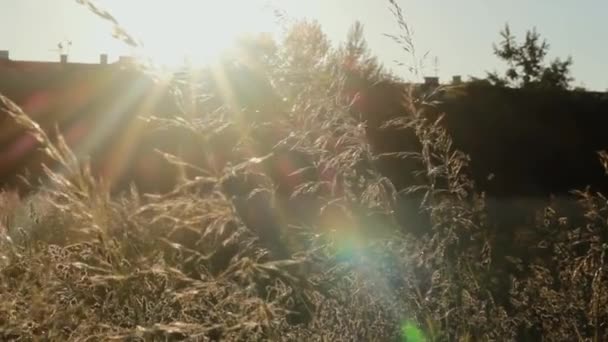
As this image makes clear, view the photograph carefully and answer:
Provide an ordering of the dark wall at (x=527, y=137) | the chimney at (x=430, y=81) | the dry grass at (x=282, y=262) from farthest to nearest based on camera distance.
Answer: the dark wall at (x=527, y=137) → the chimney at (x=430, y=81) → the dry grass at (x=282, y=262)

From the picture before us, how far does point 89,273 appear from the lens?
2.27 metres

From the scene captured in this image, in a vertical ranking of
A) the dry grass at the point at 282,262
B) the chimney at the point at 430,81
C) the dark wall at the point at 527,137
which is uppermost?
the chimney at the point at 430,81

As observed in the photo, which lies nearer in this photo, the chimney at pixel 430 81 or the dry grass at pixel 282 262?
the dry grass at pixel 282 262

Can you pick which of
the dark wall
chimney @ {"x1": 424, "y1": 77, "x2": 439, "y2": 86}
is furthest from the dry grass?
the dark wall

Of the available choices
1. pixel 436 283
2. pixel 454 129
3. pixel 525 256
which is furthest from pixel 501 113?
pixel 436 283

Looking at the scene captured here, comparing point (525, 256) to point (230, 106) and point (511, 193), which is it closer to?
point (230, 106)

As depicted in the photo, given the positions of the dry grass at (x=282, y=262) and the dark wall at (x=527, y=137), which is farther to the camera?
the dark wall at (x=527, y=137)

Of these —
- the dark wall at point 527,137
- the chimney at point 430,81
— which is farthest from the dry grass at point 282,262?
the dark wall at point 527,137

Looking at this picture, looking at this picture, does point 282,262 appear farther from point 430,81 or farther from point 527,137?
point 527,137

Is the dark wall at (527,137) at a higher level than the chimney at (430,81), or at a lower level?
lower

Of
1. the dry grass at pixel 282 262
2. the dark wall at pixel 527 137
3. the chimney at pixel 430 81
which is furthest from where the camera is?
the dark wall at pixel 527 137

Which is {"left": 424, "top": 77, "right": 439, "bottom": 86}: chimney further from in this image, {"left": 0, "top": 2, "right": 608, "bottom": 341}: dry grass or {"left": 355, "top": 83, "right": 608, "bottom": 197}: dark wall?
{"left": 355, "top": 83, "right": 608, "bottom": 197}: dark wall

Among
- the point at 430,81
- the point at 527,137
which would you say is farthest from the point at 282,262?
the point at 527,137

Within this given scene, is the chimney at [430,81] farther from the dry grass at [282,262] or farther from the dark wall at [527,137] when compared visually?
the dark wall at [527,137]
